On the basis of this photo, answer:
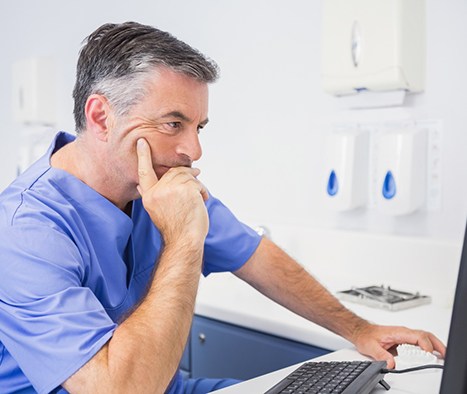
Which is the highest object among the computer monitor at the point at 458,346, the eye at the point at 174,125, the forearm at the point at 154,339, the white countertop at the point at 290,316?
the eye at the point at 174,125

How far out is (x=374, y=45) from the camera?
5.49ft

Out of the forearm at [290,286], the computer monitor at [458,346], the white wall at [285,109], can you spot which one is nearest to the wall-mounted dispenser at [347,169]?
the white wall at [285,109]

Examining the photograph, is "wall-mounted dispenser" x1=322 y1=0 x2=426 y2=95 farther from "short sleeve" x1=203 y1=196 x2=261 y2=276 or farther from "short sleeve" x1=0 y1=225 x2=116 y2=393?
"short sleeve" x1=0 y1=225 x2=116 y2=393

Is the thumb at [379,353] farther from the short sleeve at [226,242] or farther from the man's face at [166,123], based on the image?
the man's face at [166,123]

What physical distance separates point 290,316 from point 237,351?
0.16m

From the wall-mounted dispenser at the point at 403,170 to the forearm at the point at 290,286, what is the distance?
1.51ft

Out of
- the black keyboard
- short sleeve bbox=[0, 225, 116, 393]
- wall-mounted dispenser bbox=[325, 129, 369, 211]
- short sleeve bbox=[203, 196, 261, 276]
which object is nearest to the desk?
the black keyboard

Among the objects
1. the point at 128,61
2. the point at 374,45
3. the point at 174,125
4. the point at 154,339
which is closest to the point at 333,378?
the point at 154,339

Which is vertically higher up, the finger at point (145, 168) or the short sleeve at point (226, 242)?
the finger at point (145, 168)

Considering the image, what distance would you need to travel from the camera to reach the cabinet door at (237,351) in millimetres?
1386

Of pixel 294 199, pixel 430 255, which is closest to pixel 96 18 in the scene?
pixel 294 199

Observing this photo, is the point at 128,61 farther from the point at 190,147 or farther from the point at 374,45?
the point at 374,45

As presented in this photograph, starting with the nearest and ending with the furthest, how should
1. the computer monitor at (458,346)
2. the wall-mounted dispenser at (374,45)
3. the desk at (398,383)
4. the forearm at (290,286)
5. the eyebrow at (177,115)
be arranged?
the computer monitor at (458,346) → the desk at (398,383) → the eyebrow at (177,115) → the forearm at (290,286) → the wall-mounted dispenser at (374,45)

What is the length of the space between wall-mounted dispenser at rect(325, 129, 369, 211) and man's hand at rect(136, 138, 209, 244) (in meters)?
0.78
